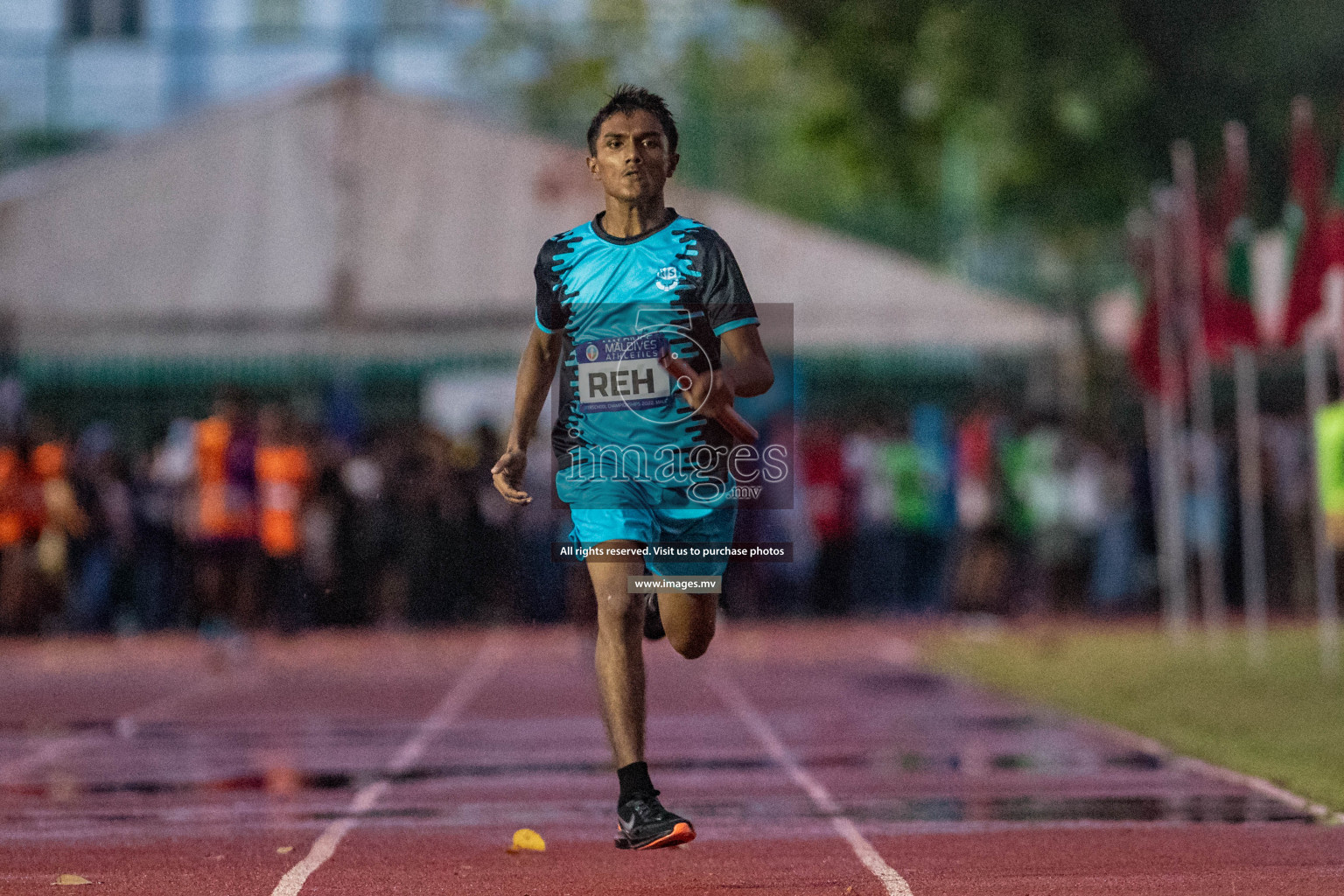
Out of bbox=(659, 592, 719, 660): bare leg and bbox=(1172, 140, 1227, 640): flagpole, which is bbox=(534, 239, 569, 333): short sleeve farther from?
bbox=(1172, 140, 1227, 640): flagpole

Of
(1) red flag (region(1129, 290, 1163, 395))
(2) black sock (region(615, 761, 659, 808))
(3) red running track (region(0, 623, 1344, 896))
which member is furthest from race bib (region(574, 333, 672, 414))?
(1) red flag (region(1129, 290, 1163, 395))

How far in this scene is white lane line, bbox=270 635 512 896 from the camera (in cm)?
740

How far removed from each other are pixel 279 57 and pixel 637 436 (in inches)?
1861

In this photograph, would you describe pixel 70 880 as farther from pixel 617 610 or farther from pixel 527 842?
pixel 617 610

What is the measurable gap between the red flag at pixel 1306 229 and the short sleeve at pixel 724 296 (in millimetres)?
8827

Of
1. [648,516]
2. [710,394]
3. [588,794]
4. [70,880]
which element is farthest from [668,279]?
[588,794]

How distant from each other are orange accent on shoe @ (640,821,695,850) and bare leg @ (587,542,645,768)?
0.29 m

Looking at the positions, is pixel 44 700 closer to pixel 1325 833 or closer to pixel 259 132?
pixel 1325 833

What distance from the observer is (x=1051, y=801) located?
930 centimetres

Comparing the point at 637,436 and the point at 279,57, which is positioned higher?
the point at 279,57

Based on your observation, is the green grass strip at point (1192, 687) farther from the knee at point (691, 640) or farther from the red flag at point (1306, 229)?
the knee at point (691, 640)

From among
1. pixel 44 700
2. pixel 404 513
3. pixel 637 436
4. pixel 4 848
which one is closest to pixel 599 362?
pixel 637 436

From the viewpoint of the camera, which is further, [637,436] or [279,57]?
[279,57]

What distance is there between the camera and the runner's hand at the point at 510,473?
723 centimetres
